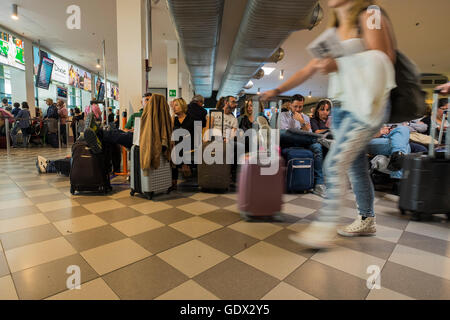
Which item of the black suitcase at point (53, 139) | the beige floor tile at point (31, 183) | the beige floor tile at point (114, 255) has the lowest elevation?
the beige floor tile at point (114, 255)

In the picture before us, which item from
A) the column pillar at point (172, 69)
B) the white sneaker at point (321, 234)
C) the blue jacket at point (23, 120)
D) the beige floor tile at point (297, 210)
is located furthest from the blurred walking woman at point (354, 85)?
the blue jacket at point (23, 120)

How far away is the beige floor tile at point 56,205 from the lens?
7.22 feet

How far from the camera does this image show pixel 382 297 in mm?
1066

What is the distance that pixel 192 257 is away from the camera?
1401mm

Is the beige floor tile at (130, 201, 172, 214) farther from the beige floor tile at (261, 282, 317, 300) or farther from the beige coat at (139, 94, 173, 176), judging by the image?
the beige floor tile at (261, 282, 317, 300)

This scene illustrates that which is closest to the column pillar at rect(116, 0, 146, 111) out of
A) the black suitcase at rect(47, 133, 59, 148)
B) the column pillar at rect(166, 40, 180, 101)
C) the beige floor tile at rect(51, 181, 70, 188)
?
the beige floor tile at rect(51, 181, 70, 188)

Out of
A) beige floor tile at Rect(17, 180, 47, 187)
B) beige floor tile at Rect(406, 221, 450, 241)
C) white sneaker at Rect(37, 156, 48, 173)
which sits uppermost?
white sneaker at Rect(37, 156, 48, 173)

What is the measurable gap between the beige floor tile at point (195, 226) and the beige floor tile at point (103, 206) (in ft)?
2.42

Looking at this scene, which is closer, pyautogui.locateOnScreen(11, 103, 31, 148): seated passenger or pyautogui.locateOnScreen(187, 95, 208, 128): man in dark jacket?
pyautogui.locateOnScreen(187, 95, 208, 128): man in dark jacket

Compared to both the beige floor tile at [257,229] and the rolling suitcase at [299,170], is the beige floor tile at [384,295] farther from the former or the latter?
the rolling suitcase at [299,170]

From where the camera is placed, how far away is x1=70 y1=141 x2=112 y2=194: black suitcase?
2584 millimetres

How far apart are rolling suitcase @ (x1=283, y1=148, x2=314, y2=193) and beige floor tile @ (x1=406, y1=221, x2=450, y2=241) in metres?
1.06
